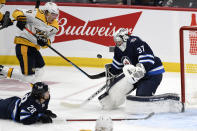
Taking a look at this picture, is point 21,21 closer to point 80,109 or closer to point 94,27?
point 80,109

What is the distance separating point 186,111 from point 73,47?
2961mm

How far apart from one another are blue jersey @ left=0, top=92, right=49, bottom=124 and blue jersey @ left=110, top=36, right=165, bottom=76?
1.03 meters

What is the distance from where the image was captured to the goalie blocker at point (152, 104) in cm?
412

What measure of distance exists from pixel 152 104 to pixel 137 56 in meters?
0.49

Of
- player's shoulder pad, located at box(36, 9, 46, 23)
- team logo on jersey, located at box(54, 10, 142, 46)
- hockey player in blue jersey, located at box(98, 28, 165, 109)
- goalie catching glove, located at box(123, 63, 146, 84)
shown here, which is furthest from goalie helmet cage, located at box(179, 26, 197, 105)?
team logo on jersey, located at box(54, 10, 142, 46)

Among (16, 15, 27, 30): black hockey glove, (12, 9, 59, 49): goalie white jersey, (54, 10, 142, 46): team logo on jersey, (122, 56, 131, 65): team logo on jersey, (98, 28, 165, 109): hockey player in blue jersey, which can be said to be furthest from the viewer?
(54, 10, 142, 46): team logo on jersey

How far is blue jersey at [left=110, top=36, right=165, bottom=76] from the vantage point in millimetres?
4199

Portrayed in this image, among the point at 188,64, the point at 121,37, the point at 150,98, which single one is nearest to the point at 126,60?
the point at 121,37

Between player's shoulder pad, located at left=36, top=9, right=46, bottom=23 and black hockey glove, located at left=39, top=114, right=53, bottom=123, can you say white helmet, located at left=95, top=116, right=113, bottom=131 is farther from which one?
player's shoulder pad, located at left=36, top=9, right=46, bottom=23

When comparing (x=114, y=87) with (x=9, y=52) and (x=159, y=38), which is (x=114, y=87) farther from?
(x=9, y=52)

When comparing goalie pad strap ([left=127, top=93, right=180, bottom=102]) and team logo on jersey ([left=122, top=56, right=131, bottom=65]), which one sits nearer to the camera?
goalie pad strap ([left=127, top=93, right=180, bottom=102])

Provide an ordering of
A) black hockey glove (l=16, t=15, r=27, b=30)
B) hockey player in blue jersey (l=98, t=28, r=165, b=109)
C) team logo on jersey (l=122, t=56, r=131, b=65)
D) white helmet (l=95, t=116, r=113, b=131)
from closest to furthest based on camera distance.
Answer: white helmet (l=95, t=116, r=113, b=131) < hockey player in blue jersey (l=98, t=28, r=165, b=109) < team logo on jersey (l=122, t=56, r=131, b=65) < black hockey glove (l=16, t=15, r=27, b=30)

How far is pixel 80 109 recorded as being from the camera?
4.43 meters

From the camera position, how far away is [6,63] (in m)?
6.93
